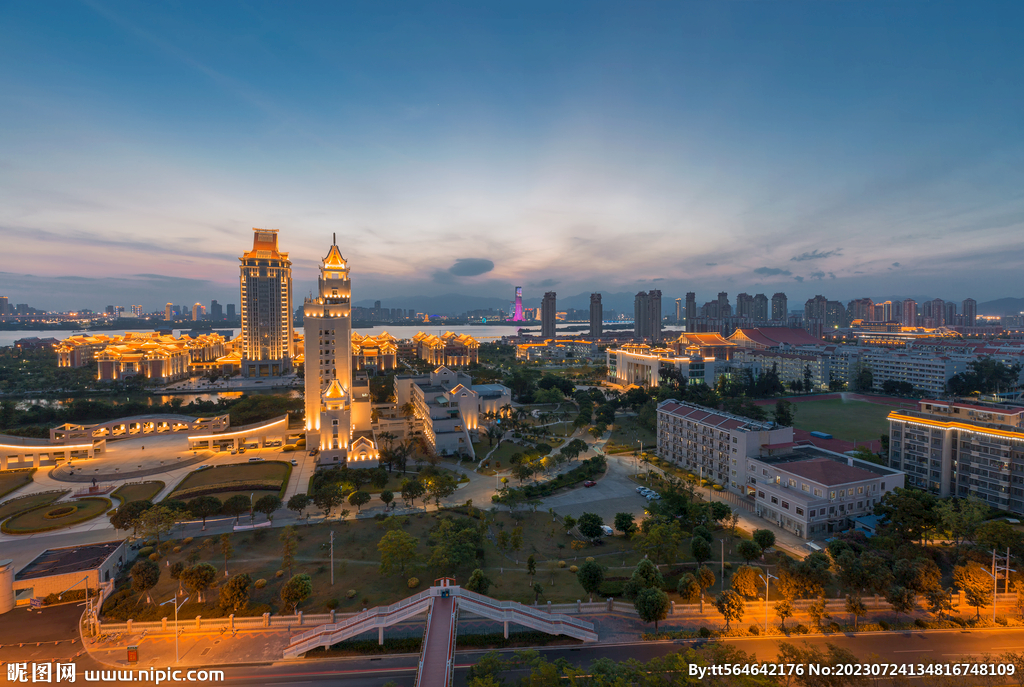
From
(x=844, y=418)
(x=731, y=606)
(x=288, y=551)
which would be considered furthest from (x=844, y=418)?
(x=288, y=551)

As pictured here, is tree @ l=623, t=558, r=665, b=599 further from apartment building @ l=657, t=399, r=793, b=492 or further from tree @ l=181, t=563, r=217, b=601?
tree @ l=181, t=563, r=217, b=601

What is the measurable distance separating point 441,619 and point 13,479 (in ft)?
120

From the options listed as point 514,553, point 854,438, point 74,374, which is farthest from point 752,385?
point 74,374

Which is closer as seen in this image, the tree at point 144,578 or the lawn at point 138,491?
the tree at point 144,578

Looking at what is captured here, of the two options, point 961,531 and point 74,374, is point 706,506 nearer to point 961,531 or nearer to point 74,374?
point 961,531

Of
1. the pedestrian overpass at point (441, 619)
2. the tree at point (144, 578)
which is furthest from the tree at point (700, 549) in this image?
the tree at point (144, 578)

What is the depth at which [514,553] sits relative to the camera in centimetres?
2350

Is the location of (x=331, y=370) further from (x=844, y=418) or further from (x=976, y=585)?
(x=844, y=418)

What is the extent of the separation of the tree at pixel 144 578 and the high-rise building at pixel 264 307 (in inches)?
2760

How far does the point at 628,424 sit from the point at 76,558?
1732 inches

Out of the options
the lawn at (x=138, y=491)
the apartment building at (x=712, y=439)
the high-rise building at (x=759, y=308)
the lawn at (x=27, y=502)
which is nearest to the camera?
the lawn at (x=27, y=502)

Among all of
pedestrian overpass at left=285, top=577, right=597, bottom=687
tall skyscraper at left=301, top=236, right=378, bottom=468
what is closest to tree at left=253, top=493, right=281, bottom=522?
tall skyscraper at left=301, top=236, right=378, bottom=468

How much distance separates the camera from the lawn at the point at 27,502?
27.3 m

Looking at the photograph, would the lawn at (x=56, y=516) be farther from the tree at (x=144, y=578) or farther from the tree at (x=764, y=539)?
the tree at (x=764, y=539)
